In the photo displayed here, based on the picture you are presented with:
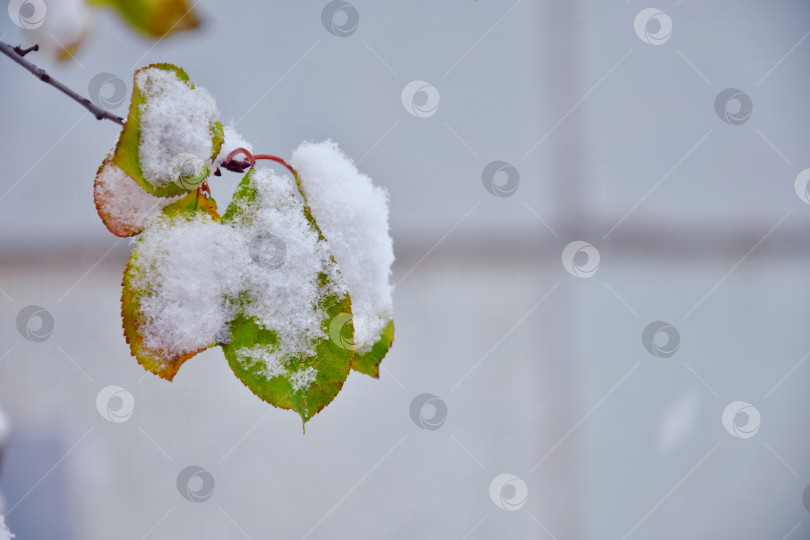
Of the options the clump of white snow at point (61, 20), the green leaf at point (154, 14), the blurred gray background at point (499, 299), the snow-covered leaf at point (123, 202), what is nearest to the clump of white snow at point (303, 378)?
the snow-covered leaf at point (123, 202)

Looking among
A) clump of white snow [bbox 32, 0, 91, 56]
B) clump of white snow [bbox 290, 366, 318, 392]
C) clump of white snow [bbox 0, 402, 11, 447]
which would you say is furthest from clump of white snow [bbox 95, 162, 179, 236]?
clump of white snow [bbox 0, 402, 11, 447]

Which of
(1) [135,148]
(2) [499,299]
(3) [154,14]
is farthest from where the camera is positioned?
(2) [499,299]

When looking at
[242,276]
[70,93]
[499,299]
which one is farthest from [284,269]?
[499,299]

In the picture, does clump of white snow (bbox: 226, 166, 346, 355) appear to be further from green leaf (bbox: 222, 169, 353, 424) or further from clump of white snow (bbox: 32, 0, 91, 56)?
clump of white snow (bbox: 32, 0, 91, 56)

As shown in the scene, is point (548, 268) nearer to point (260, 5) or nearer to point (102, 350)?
point (260, 5)

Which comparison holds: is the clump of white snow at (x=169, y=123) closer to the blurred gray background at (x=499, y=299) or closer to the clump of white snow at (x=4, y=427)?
the blurred gray background at (x=499, y=299)

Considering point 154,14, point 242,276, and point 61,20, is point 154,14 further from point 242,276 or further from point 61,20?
point 242,276

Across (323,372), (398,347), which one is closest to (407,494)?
(398,347)
